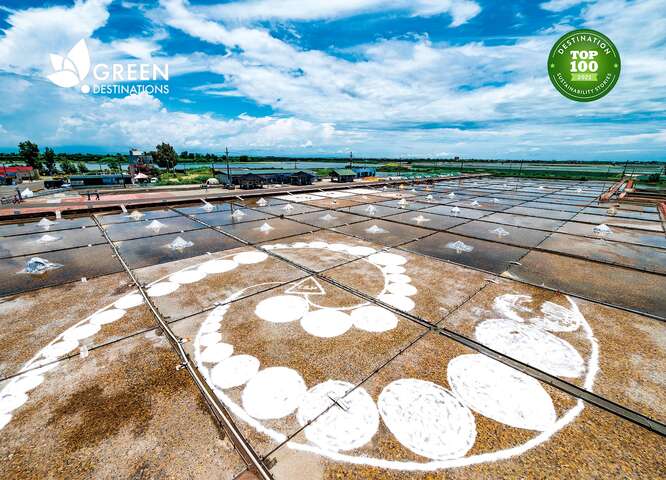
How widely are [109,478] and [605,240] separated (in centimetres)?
3400

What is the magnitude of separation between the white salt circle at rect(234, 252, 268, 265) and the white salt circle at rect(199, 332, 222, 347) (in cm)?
730

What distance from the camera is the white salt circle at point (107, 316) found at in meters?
10.9

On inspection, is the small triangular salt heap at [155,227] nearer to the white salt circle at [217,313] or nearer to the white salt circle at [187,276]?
the white salt circle at [187,276]

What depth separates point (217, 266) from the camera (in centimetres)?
1661

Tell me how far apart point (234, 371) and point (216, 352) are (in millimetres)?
1275

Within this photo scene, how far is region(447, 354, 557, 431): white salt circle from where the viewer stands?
7.04 m

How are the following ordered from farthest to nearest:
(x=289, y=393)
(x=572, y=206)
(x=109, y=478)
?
(x=572, y=206) < (x=289, y=393) < (x=109, y=478)

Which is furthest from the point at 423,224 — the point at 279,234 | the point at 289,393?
the point at 289,393

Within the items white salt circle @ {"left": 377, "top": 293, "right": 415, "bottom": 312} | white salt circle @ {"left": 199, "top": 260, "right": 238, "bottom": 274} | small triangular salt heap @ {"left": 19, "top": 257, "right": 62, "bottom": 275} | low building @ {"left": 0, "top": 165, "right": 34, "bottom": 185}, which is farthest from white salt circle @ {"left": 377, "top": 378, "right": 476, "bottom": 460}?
low building @ {"left": 0, "top": 165, "right": 34, "bottom": 185}

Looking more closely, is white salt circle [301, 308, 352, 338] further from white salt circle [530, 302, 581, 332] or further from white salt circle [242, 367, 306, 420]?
white salt circle [530, 302, 581, 332]

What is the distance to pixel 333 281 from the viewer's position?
14672 mm

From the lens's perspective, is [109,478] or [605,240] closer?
[109,478]

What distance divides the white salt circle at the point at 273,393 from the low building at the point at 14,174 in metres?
113

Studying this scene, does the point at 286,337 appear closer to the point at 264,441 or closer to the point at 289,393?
the point at 289,393
